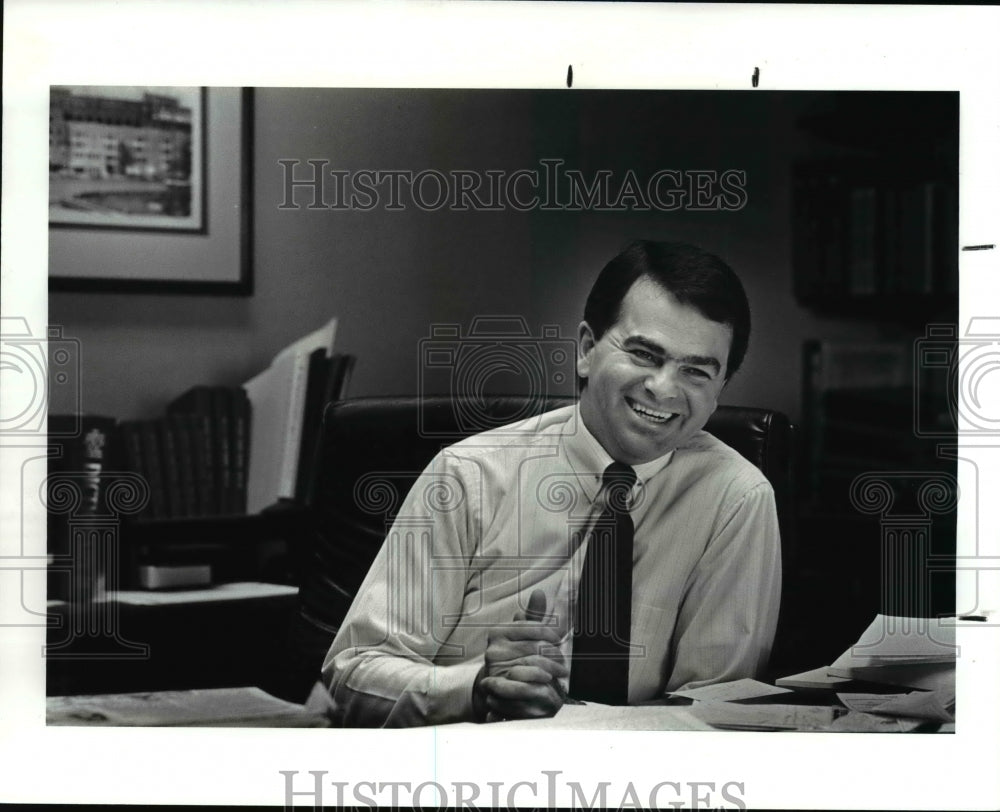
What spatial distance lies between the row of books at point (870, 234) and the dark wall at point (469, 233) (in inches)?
1.5

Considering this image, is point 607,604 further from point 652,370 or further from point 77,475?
point 77,475

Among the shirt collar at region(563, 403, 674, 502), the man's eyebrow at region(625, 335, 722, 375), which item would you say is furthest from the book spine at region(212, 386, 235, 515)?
the man's eyebrow at region(625, 335, 722, 375)

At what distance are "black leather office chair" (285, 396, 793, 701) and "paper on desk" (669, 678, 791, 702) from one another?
8.4 inches

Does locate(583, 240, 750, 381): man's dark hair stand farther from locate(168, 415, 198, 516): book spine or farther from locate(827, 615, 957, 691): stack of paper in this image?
locate(168, 415, 198, 516): book spine

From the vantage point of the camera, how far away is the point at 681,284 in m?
1.98

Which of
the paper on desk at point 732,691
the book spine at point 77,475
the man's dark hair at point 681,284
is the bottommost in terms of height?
the paper on desk at point 732,691

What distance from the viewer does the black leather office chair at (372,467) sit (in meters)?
1.99

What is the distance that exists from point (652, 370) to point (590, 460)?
186 millimetres

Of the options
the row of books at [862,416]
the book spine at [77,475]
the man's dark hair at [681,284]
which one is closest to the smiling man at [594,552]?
the man's dark hair at [681,284]

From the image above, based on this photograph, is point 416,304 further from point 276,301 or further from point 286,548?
point 286,548

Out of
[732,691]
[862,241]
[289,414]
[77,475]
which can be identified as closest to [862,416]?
[862,241]

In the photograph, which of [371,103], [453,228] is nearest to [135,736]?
[453,228]

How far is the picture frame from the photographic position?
78.3 inches

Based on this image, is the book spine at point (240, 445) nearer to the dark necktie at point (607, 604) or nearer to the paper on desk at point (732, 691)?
the dark necktie at point (607, 604)
